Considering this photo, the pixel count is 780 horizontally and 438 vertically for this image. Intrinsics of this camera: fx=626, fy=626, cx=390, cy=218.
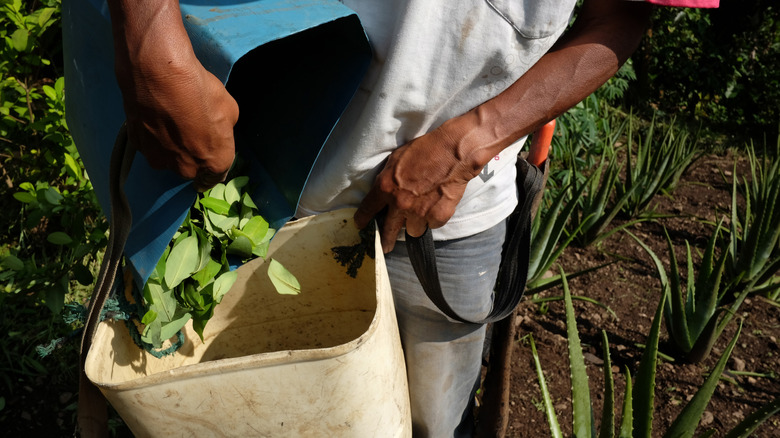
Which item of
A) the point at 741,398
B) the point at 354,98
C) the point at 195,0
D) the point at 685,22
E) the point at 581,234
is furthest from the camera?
the point at 685,22

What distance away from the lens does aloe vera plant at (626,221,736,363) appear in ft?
7.06

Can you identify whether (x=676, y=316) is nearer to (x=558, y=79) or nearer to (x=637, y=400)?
(x=637, y=400)

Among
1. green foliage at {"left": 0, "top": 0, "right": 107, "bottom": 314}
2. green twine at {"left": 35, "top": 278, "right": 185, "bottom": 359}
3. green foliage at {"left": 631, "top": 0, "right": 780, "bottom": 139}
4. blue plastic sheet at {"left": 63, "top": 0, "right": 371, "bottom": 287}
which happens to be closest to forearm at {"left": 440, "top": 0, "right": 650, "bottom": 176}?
blue plastic sheet at {"left": 63, "top": 0, "right": 371, "bottom": 287}

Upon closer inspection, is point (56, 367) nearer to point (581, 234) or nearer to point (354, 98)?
point (354, 98)

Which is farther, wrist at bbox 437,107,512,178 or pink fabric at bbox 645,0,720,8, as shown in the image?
wrist at bbox 437,107,512,178

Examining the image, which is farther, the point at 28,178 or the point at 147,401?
the point at 28,178

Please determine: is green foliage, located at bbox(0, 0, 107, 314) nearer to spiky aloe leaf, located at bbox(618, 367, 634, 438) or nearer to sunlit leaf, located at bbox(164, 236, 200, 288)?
sunlit leaf, located at bbox(164, 236, 200, 288)

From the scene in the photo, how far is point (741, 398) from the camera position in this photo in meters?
2.21

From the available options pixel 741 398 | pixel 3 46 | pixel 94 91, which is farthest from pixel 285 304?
pixel 741 398

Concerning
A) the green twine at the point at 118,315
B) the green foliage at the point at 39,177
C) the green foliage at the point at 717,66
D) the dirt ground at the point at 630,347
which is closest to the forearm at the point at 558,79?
the green twine at the point at 118,315

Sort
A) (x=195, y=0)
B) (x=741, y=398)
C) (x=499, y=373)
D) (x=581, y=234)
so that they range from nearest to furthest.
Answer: (x=195, y=0) < (x=499, y=373) < (x=741, y=398) < (x=581, y=234)

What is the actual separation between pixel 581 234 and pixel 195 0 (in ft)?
8.08

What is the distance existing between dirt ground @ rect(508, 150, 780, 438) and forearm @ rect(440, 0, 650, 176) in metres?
1.23

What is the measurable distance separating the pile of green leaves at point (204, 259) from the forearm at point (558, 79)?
0.39m
